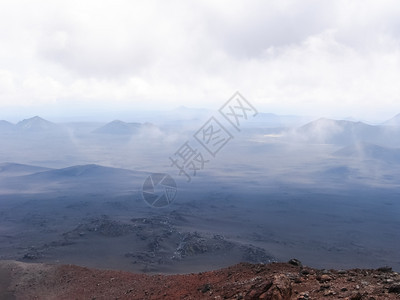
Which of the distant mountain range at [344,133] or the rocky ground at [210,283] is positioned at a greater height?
the distant mountain range at [344,133]

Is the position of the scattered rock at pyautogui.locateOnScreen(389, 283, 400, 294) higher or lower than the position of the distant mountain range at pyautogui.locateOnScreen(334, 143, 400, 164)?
lower

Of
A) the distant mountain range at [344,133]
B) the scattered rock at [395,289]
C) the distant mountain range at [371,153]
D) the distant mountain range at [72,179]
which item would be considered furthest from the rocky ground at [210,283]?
the distant mountain range at [344,133]

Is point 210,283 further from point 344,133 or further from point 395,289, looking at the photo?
point 344,133

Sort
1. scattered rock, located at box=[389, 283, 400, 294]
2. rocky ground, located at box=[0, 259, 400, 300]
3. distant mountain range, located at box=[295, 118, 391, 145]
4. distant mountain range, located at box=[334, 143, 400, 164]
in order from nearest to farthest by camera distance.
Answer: scattered rock, located at box=[389, 283, 400, 294], rocky ground, located at box=[0, 259, 400, 300], distant mountain range, located at box=[334, 143, 400, 164], distant mountain range, located at box=[295, 118, 391, 145]

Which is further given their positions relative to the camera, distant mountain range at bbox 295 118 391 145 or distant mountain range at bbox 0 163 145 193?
Answer: distant mountain range at bbox 295 118 391 145

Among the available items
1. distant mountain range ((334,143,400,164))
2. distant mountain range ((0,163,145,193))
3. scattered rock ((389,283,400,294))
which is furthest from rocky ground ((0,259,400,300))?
distant mountain range ((334,143,400,164))

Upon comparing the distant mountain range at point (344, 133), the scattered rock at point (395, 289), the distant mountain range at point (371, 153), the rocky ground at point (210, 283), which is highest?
the distant mountain range at point (344, 133)

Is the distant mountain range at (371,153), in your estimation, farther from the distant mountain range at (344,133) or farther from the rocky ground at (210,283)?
the rocky ground at (210,283)

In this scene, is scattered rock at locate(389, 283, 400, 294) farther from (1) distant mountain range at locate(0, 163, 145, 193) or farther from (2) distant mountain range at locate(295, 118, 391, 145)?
(2) distant mountain range at locate(295, 118, 391, 145)

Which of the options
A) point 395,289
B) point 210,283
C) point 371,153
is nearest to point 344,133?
point 371,153

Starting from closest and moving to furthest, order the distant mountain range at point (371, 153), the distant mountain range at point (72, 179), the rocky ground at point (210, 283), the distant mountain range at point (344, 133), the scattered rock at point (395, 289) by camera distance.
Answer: the scattered rock at point (395, 289), the rocky ground at point (210, 283), the distant mountain range at point (72, 179), the distant mountain range at point (371, 153), the distant mountain range at point (344, 133)
